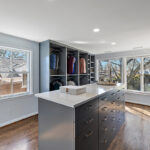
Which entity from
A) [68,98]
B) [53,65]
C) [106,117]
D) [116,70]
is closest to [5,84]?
[53,65]

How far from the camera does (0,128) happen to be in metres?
2.31

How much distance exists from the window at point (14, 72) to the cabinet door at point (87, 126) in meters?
2.44

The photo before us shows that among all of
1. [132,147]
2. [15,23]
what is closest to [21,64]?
[15,23]

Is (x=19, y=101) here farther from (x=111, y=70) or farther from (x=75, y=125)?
(x=111, y=70)

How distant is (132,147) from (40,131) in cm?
165

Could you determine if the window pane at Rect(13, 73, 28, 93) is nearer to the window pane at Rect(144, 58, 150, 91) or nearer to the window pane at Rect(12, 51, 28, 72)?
the window pane at Rect(12, 51, 28, 72)

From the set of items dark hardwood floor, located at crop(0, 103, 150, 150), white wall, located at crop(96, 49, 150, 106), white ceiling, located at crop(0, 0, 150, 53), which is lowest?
dark hardwood floor, located at crop(0, 103, 150, 150)

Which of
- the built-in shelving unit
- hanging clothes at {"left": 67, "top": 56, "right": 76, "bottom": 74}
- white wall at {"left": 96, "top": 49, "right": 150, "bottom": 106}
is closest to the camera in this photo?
the built-in shelving unit

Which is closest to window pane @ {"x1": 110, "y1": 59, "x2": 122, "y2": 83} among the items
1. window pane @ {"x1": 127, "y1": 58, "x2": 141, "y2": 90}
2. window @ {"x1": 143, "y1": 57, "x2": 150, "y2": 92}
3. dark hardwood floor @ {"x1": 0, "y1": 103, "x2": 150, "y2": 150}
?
window pane @ {"x1": 127, "y1": 58, "x2": 141, "y2": 90}

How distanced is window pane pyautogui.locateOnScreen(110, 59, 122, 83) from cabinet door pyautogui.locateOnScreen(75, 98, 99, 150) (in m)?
3.78

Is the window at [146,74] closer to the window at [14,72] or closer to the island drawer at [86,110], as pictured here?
the island drawer at [86,110]

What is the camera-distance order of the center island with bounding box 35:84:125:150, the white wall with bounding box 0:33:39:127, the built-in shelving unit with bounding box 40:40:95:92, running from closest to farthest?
the center island with bounding box 35:84:125:150, the white wall with bounding box 0:33:39:127, the built-in shelving unit with bounding box 40:40:95:92

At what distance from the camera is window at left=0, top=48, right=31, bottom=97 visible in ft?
8.30

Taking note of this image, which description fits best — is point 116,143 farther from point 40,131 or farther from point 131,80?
point 131,80
